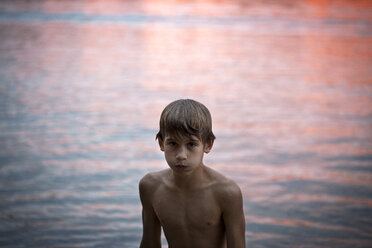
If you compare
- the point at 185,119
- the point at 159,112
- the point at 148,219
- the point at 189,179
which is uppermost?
the point at 159,112

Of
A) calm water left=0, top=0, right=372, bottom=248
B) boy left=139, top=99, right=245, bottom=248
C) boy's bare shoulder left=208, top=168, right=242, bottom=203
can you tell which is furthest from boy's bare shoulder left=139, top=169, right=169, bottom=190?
calm water left=0, top=0, right=372, bottom=248

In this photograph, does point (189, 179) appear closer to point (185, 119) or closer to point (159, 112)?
point (185, 119)

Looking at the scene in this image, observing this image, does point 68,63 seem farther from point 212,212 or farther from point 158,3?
point 158,3

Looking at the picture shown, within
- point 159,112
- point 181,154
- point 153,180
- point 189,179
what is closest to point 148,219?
point 153,180

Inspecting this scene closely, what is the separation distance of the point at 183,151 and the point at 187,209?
293 millimetres

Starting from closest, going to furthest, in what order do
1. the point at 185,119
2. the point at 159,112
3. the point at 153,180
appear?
the point at 185,119 → the point at 153,180 → the point at 159,112

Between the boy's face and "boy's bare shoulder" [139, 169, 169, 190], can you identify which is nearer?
the boy's face

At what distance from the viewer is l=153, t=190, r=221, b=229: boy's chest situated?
7.64ft

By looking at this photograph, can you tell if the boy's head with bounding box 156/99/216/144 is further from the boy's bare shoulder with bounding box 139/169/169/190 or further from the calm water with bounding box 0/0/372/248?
the calm water with bounding box 0/0/372/248

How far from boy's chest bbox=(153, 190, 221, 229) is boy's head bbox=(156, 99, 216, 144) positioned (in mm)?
272

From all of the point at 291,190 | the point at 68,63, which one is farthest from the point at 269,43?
the point at 291,190

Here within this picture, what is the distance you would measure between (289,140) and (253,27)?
8536 mm

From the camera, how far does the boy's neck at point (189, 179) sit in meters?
2.31

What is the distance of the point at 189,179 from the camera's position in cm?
233
